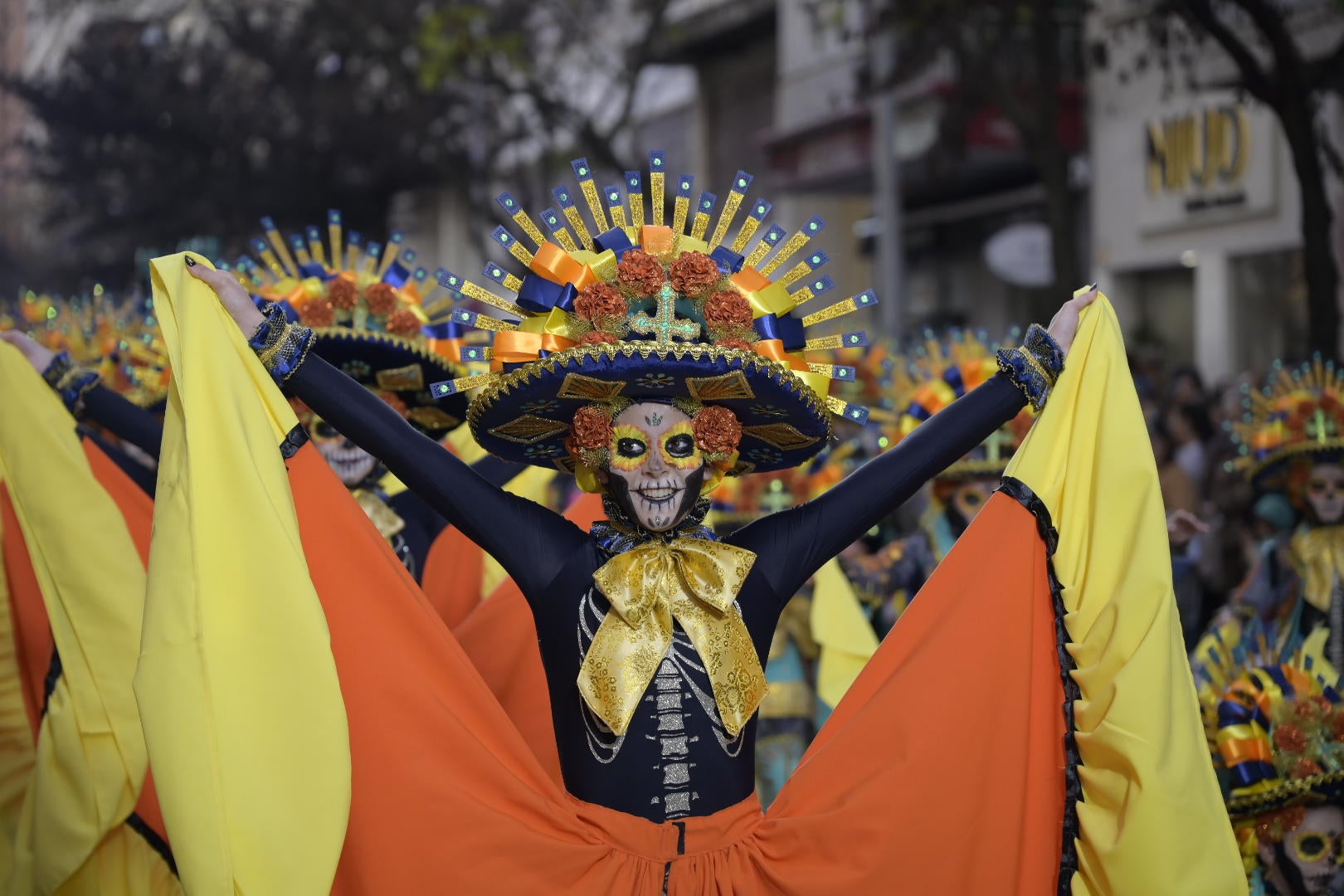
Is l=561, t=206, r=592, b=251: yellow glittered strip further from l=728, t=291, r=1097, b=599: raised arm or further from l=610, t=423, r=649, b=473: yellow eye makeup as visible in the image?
l=728, t=291, r=1097, b=599: raised arm

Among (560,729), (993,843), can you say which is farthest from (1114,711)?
(560,729)

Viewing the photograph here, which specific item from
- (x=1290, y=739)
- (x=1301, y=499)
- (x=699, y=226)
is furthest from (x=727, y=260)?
(x=1301, y=499)

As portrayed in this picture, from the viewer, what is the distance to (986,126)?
16656 mm

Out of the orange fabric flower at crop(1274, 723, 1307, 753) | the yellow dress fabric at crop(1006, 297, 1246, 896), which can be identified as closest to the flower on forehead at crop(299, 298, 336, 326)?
the yellow dress fabric at crop(1006, 297, 1246, 896)

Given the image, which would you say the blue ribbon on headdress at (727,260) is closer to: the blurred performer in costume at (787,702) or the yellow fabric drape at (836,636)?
the yellow fabric drape at (836,636)

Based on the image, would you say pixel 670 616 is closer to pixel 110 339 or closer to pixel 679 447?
pixel 679 447

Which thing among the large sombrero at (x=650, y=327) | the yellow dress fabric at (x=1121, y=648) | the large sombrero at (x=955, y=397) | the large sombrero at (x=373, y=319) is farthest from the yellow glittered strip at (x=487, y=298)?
the large sombrero at (x=955, y=397)

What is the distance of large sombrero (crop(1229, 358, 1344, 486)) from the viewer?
645cm

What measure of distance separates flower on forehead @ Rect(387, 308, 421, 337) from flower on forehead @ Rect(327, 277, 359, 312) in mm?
136

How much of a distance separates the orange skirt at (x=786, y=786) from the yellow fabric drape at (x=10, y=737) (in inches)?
70.8

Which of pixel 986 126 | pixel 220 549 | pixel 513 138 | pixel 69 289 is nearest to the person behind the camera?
pixel 220 549

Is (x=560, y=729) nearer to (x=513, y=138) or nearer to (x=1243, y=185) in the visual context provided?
(x=1243, y=185)

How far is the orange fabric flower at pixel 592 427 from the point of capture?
124 inches

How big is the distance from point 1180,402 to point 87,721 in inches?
299
